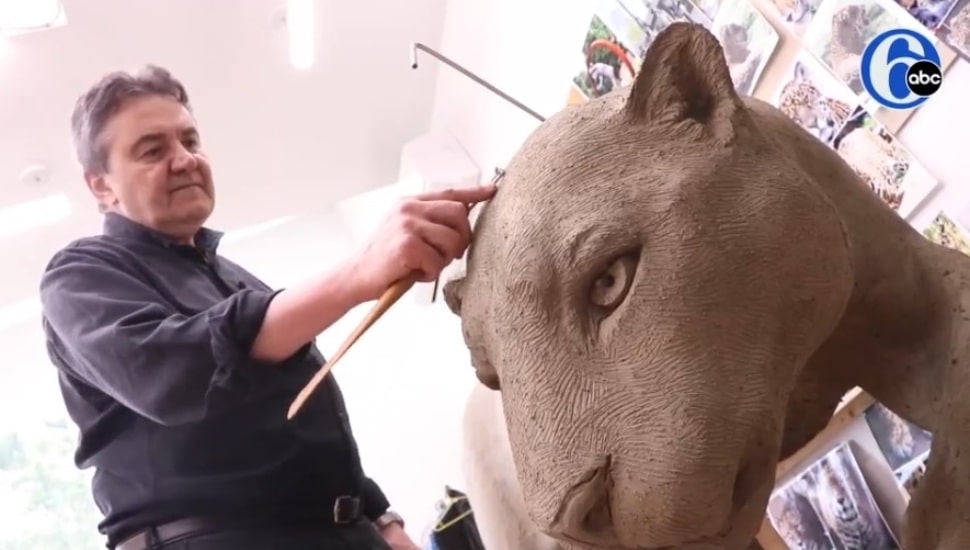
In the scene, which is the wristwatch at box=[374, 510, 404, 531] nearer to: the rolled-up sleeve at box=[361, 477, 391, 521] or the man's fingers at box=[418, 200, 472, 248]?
the rolled-up sleeve at box=[361, 477, 391, 521]

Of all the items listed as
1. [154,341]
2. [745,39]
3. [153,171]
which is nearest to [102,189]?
[153,171]

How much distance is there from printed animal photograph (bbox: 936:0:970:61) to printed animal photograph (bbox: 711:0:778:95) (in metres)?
0.23

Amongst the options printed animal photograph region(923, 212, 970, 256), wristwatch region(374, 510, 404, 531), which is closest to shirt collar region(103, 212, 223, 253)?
wristwatch region(374, 510, 404, 531)

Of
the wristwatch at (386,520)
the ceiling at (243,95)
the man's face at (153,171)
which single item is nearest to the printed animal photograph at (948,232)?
the wristwatch at (386,520)

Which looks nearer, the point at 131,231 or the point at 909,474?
the point at 909,474

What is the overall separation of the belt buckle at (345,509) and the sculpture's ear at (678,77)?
698 millimetres

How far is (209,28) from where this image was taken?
1.82m

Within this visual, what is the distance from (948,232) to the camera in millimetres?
945

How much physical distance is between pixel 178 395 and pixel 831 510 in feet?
2.31

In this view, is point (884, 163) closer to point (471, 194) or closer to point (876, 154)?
point (876, 154)

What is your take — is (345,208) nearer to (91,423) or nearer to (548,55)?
(548,55)

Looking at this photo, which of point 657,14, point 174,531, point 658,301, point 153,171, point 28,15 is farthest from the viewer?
point 28,15

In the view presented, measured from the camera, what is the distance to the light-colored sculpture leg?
2.57 ft

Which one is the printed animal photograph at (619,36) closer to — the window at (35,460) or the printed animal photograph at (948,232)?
the printed animal photograph at (948,232)
